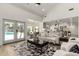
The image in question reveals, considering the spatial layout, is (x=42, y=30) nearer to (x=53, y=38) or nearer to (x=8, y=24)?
(x=53, y=38)

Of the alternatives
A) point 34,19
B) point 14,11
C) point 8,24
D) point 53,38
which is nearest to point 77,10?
point 53,38

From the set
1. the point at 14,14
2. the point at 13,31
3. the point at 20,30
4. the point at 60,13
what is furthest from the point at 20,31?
the point at 60,13

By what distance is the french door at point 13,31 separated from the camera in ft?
7.78

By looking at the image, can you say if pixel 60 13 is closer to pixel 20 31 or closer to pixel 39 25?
pixel 39 25

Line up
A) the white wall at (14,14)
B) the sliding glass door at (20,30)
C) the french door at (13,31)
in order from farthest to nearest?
the sliding glass door at (20,30) → the french door at (13,31) → the white wall at (14,14)

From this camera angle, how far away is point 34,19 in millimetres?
2547

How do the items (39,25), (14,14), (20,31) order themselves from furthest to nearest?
(20,31) → (39,25) → (14,14)

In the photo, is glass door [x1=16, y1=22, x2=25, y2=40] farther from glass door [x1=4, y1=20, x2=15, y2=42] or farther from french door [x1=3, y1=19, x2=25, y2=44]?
glass door [x1=4, y1=20, x2=15, y2=42]

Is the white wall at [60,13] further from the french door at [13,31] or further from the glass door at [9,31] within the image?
the glass door at [9,31]

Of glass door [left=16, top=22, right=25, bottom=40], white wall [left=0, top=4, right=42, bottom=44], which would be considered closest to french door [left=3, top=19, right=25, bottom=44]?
glass door [left=16, top=22, right=25, bottom=40]

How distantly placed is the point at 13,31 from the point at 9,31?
114 mm

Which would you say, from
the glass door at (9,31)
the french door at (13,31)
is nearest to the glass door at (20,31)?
the french door at (13,31)

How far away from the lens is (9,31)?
2.45 metres

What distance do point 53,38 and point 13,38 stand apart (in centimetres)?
127
